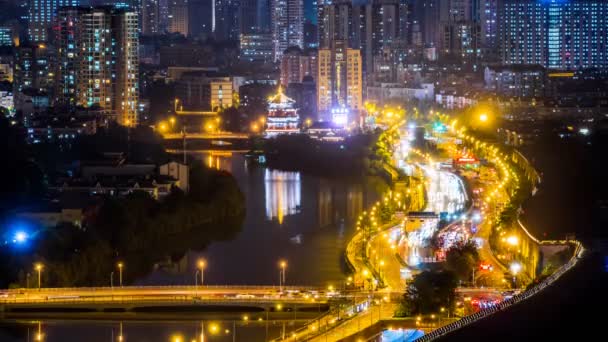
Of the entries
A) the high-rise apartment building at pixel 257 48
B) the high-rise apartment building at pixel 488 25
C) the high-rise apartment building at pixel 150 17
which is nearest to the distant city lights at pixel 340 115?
the high-rise apartment building at pixel 488 25

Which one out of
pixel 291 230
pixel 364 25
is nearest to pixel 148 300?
pixel 291 230

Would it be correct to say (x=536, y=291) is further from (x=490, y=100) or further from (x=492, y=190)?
(x=490, y=100)

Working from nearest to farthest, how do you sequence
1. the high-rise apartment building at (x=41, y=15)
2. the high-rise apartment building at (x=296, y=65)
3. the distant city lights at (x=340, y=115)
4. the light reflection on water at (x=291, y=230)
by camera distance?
the light reflection on water at (x=291, y=230) → the distant city lights at (x=340, y=115) → the high-rise apartment building at (x=296, y=65) → the high-rise apartment building at (x=41, y=15)

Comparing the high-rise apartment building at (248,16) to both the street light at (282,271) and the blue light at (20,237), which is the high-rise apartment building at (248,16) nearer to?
the blue light at (20,237)

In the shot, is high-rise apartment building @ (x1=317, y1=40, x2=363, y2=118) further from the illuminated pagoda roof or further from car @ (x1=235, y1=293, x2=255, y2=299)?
car @ (x1=235, y1=293, x2=255, y2=299)

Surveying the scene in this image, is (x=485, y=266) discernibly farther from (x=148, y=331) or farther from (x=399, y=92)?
(x=399, y=92)
